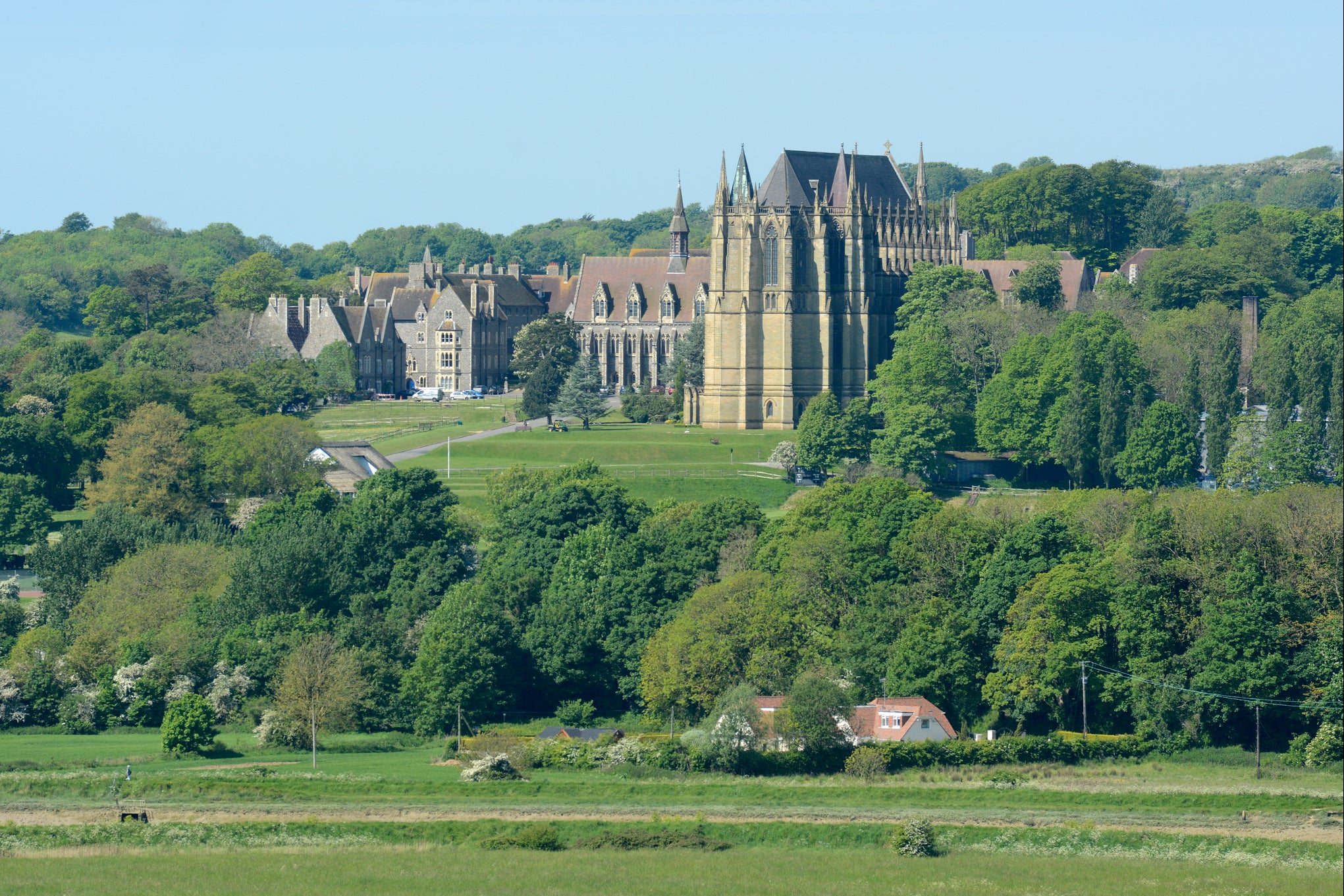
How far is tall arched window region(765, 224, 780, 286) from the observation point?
125688 millimetres

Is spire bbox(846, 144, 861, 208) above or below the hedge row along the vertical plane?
above

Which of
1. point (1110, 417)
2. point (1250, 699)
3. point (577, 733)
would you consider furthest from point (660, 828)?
point (1110, 417)

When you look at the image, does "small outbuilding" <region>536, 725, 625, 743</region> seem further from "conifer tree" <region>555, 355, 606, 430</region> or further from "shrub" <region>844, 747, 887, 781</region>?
"conifer tree" <region>555, 355, 606, 430</region>

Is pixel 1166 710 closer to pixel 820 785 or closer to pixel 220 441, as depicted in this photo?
pixel 820 785

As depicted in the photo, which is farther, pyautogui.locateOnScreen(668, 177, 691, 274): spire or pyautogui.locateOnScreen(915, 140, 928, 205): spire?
pyautogui.locateOnScreen(668, 177, 691, 274): spire

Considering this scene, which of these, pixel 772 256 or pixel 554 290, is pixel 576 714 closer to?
pixel 772 256

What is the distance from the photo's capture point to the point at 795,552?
75.7 meters

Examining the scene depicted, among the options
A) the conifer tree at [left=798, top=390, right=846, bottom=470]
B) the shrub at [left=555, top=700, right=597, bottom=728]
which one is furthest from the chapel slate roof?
the shrub at [left=555, top=700, right=597, bottom=728]

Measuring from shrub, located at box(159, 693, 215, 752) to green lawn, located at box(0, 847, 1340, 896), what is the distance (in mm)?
13038

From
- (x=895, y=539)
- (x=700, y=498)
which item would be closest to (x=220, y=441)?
(x=700, y=498)

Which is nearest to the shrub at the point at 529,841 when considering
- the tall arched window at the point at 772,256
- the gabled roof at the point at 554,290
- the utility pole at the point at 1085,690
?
the utility pole at the point at 1085,690

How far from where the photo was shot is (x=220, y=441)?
104688 mm

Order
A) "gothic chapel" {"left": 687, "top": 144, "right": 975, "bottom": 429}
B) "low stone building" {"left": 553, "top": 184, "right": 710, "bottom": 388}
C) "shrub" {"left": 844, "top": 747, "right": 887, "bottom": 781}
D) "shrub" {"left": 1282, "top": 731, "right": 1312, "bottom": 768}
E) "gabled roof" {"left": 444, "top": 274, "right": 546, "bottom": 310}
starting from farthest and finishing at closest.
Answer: "gabled roof" {"left": 444, "top": 274, "right": 546, "bottom": 310}
"low stone building" {"left": 553, "top": 184, "right": 710, "bottom": 388}
"gothic chapel" {"left": 687, "top": 144, "right": 975, "bottom": 429}
"shrub" {"left": 1282, "top": 731, "right": 1312, "bottom": 768}
"shrub" {"left": 844, "top": 747, "right": 887, "bottom": 781}

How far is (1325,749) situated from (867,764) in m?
12.8
